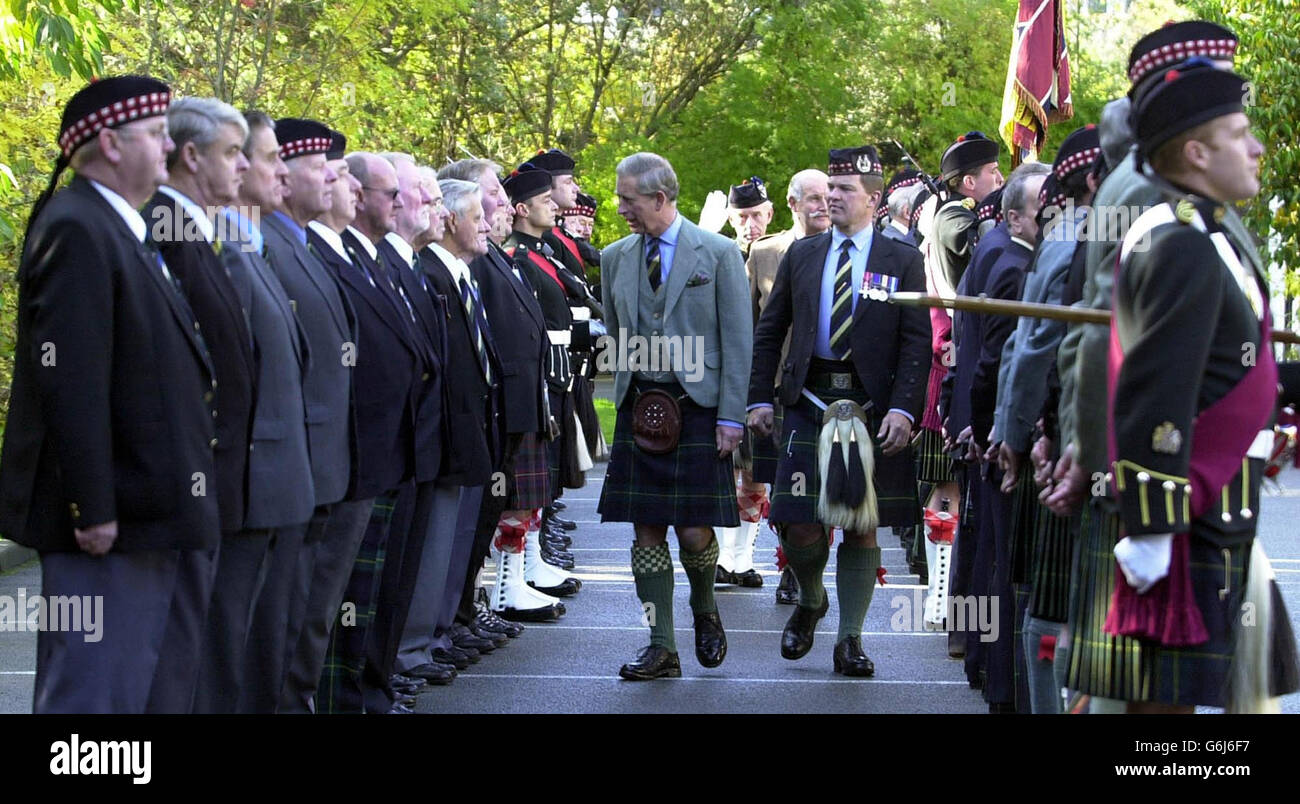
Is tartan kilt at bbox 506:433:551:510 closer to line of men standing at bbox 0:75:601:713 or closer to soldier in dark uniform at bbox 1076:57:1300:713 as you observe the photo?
line of men standing at bbox 0:75:601:713

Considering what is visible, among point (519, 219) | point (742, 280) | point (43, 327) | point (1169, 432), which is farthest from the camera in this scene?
point (519, 219)

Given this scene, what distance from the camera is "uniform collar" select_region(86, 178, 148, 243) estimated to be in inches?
207

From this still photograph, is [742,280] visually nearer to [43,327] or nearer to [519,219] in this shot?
[519,219]

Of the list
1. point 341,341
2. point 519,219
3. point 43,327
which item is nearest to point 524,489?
point 519,219

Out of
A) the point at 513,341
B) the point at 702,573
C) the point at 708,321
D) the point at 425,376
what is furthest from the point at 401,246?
the point at 702,573

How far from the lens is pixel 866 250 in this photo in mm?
9297

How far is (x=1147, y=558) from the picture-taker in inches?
189

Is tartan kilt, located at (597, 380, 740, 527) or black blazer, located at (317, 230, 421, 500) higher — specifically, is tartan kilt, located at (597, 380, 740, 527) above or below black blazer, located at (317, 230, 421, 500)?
below

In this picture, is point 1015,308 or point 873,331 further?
point 873,331

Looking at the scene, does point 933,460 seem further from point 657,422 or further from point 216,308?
point 216,308

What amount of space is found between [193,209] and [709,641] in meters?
4.06

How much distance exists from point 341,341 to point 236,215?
2.19 ft

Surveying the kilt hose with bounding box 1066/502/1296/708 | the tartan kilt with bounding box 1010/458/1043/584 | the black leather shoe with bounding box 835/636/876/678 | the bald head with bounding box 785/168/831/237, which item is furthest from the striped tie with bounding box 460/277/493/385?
the kilt hose with bounding box 1066/502/1296/708

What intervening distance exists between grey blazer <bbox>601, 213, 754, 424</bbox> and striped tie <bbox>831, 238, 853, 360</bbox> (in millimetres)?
390
